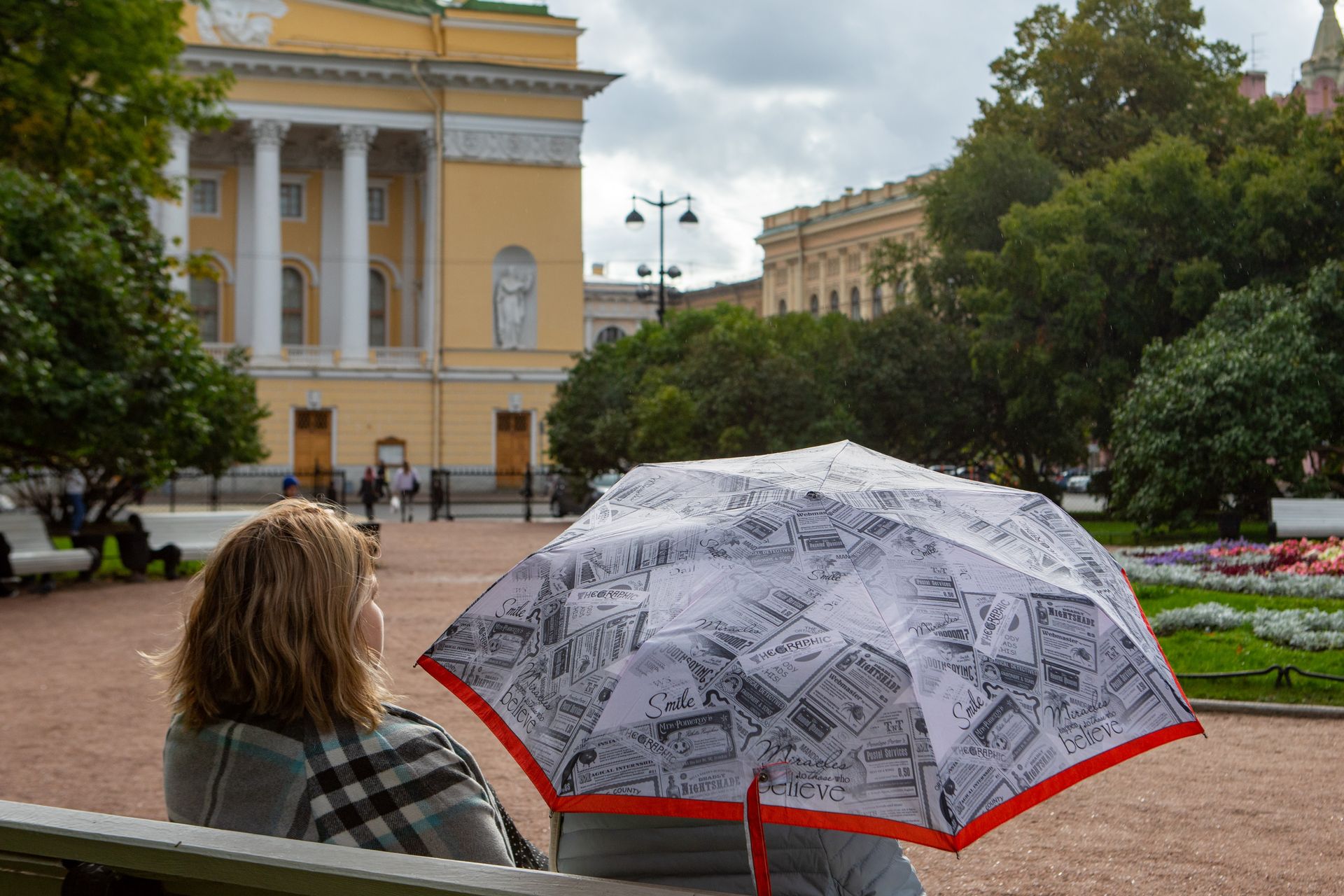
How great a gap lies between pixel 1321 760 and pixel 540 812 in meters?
4.06

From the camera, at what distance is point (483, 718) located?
114 inches

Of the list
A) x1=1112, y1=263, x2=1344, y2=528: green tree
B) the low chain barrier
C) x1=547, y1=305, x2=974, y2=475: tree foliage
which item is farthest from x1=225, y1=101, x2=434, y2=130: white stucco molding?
the low chain barrier

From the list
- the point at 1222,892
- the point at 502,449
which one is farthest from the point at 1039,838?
the point at 502,449

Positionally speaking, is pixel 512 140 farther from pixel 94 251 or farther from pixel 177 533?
pixel 94 251

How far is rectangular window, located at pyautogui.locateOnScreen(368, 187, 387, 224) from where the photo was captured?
5338 centimetres

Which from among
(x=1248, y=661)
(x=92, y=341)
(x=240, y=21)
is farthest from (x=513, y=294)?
(x=1248, y=661)

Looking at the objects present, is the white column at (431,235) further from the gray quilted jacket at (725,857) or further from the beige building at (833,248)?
the gray quilted jacket at (725,857)

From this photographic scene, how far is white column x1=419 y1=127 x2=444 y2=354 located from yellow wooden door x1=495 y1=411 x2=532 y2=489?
10.6ft

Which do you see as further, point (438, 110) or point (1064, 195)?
point (438, 110)

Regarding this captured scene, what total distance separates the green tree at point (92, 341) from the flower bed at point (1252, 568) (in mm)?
11067

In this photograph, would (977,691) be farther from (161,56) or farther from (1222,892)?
(161,56)

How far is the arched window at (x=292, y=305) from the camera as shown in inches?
2072

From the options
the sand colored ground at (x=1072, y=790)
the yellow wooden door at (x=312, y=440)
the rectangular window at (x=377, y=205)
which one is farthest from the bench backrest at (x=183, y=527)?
the rectangular window at (x=377, y=205)

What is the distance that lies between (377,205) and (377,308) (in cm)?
398
